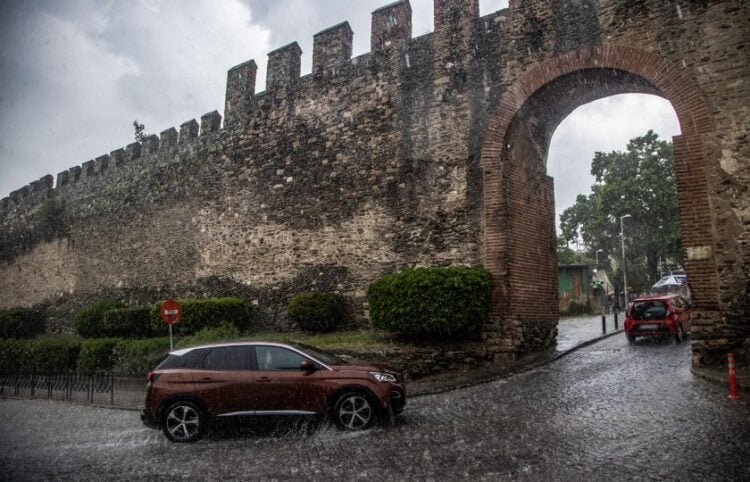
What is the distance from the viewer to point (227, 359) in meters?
7.07

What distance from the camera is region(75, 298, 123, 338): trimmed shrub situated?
18.4 m

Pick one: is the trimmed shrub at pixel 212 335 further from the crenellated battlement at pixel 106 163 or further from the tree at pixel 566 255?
the tree at pixel 566 255

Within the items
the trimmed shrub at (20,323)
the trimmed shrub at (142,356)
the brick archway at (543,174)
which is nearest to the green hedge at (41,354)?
the trimmed shrub at (142,356)

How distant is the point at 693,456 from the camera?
191 inches

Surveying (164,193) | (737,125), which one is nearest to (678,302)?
(737,125)

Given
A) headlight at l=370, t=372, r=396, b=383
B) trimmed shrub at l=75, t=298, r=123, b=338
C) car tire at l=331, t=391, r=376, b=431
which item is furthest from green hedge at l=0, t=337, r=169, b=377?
headlight at l=370, t=372, r=396, b=383

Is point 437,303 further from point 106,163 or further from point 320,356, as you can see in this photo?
point 106,163

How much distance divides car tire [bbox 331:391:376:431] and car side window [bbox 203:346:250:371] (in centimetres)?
139

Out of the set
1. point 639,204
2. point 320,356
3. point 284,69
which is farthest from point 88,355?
point 639,204

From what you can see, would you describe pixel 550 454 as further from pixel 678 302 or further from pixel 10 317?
pixel 10 317

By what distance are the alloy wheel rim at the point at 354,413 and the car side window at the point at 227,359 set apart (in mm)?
1455

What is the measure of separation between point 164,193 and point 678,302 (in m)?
17.2

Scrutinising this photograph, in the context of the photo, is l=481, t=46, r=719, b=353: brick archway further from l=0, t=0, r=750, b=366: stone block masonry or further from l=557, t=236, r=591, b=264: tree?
l=557, t=236, r=591, b=264: tree

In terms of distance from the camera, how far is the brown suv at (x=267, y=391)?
666 cm
